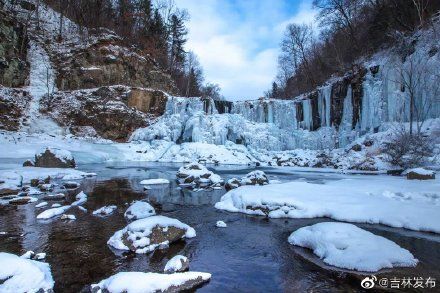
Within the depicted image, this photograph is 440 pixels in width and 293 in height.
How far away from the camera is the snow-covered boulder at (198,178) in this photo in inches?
477

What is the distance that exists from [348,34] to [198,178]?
24476mm

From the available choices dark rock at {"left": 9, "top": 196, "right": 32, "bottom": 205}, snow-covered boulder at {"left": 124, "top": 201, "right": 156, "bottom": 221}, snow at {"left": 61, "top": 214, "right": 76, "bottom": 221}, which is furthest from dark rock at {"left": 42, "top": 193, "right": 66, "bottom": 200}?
snow-covered boulder at {"left": 124, "top": 201, "right": 156, "bottom": 221}

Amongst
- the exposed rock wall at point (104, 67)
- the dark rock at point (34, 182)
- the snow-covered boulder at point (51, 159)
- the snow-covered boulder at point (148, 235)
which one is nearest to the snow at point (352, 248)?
the snow-covered boulder at point (148, 235)

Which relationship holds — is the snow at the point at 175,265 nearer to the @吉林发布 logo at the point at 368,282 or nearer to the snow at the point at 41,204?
the @吉林发布 logo at the point at 368,282

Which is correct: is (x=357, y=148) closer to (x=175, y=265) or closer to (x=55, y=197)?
(x=55, y=197)

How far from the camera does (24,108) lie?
2436cm

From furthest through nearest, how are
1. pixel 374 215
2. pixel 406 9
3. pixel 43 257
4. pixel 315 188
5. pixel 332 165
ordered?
pixel 406 9 → pixel 332 165 → pixel 315 188 → pixel 374 215 → pixel 43 257

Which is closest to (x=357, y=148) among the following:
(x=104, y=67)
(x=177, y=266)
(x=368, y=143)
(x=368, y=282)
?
(x=368, y=143)

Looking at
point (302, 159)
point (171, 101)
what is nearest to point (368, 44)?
point (302, 159)

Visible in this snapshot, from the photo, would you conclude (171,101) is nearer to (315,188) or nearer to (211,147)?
(211,147)

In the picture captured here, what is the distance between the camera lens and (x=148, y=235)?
16.9ft

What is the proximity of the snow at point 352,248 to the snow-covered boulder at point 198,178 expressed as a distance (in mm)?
6918

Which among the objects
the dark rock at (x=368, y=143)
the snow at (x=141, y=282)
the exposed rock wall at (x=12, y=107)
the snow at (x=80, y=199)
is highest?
the exposed rock wall at (x=12, y=107)

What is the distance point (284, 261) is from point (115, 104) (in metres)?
26.2
